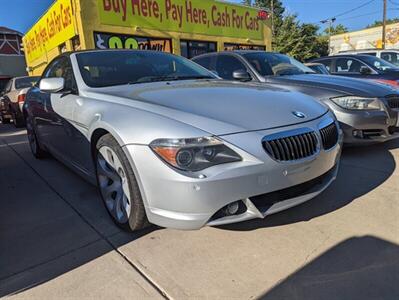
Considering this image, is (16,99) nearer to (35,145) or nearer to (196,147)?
(35,145)

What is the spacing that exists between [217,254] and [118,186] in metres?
0.92

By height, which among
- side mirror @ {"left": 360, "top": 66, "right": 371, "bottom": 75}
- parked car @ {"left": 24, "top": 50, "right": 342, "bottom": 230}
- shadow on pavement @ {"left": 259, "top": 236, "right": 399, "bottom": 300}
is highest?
side mirror @ {"left": 360, "top": 66, "right": 371, "bottom": 75}

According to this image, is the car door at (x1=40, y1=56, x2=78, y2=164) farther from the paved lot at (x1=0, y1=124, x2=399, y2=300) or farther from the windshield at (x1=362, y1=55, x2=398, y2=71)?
the windshield at (x1=362, y1=55, x2=398, y2=71)

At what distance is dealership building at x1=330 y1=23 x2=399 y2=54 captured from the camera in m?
34.4

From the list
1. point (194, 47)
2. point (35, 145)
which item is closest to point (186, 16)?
point (194, 47)

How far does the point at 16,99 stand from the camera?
857cm

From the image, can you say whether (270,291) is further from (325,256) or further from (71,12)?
(71,12)

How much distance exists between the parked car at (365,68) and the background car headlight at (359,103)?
9.84 feet

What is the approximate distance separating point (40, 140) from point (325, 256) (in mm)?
3898

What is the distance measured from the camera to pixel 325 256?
2059 mm

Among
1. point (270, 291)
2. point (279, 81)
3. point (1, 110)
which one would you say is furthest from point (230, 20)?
point (270, 291)

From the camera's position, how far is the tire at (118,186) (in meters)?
2.19

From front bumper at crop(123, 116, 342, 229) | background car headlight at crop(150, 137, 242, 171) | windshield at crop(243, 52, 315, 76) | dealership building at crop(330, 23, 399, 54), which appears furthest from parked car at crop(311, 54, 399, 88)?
dealership building at crop(330, 23, 399, 54)

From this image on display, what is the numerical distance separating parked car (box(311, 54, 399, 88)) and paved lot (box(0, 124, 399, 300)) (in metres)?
4.34
